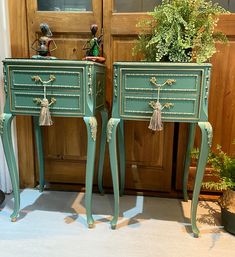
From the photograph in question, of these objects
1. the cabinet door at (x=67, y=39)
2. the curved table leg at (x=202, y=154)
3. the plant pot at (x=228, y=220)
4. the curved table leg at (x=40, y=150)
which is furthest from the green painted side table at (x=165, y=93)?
the curved table leg at (x=40, y=150)

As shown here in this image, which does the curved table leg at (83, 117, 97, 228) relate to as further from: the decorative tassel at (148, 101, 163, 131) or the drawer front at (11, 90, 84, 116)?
the decorative tassel at (148, 101, 163, 131)

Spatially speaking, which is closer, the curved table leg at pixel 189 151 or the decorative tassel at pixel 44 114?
the decorative tassel at pixel 44 114

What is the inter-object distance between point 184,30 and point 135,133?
71 centimetres

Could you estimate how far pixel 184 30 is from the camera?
1291 mm

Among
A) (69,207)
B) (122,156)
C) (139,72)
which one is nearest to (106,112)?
(122,156)

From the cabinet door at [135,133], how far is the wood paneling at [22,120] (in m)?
0.50

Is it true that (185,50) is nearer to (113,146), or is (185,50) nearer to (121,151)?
(113,146)

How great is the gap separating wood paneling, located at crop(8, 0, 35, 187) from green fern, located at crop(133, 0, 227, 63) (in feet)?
2.71

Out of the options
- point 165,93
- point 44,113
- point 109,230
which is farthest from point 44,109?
point 109,230

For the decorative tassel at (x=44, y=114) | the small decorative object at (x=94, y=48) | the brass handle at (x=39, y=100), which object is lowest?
the decorative tassel at (x=44, y=114)

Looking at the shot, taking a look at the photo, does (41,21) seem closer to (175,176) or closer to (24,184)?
(24,184)

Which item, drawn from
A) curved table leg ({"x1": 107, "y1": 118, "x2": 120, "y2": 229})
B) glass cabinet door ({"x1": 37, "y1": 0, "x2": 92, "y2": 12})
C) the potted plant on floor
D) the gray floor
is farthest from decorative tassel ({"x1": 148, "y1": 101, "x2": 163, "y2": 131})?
glass cabinet door ({"x1": 37, "y1": 0, "x2": 92, "y2": 12})

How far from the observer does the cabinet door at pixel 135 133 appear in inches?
63.6

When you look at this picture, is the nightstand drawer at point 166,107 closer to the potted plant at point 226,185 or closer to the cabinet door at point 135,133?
the potted plant at point 226,185
